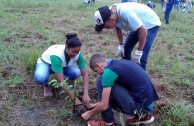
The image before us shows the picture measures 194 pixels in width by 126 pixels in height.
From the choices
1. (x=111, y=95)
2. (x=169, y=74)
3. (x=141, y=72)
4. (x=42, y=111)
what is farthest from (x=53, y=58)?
(x=169, y=74)

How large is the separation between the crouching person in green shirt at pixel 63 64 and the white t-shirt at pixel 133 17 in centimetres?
58

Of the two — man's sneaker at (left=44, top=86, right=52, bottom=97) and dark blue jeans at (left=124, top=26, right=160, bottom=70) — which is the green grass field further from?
dark blue jeans at (left=124, top=26, right=160, bottom=70)

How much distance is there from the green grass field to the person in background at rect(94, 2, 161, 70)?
765 millimetres

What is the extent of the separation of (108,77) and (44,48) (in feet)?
10.3

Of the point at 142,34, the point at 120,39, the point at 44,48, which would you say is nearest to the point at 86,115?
the point at 142,34

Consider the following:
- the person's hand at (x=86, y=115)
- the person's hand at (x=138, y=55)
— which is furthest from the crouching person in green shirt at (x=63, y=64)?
the person's hand at (x=138, y=55)

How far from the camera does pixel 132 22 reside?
3.02m

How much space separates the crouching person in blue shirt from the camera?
261cm

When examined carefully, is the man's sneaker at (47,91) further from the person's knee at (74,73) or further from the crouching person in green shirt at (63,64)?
the person's knee at (74,73)

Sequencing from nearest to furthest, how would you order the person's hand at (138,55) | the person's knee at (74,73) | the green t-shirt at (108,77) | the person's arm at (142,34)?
the green t-shirt at (108,77) → the person's arm at (142,34) → the person's hand at (138,55) → the person's knee at (74,73)

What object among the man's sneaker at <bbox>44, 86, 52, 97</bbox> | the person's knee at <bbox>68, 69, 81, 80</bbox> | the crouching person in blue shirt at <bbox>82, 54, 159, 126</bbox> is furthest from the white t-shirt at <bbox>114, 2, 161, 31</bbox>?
the man's sneaker at <bbox>44, 86, 52, 97</bbox>

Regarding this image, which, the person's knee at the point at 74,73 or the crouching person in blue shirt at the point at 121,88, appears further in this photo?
the person's knee at the point at 74,73

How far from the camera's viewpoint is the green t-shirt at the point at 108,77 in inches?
101

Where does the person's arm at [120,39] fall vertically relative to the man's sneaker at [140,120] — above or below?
above
